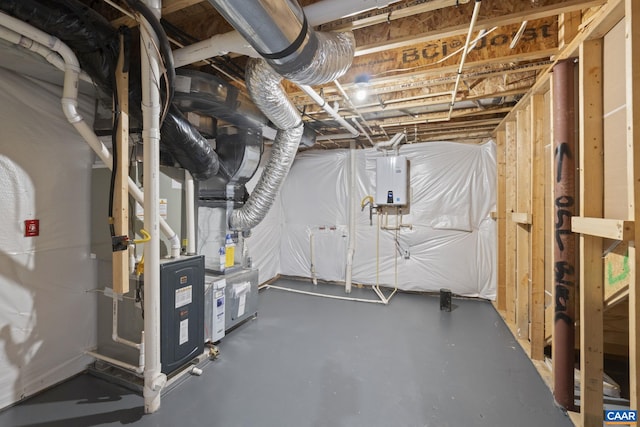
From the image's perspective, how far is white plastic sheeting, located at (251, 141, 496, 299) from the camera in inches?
152

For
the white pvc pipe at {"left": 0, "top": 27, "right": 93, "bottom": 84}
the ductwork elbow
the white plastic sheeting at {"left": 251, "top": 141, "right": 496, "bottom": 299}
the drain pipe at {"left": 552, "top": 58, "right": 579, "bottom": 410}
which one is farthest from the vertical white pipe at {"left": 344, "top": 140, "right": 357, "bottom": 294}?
the white pvc pipe at {"left": 0, "top": 27, "right": 93, "bottom": 84}

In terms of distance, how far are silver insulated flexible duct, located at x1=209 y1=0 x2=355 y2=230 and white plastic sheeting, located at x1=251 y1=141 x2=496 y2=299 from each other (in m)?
2.04

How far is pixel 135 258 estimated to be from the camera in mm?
2105

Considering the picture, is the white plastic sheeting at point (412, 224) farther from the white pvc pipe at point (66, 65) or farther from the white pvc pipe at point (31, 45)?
the white pvc pipe at point (31, 45)

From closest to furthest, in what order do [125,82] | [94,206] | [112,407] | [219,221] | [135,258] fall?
1. [125,82]
2. [112,407]
3. [135,258]
4. [94,206]
5. [219,221]

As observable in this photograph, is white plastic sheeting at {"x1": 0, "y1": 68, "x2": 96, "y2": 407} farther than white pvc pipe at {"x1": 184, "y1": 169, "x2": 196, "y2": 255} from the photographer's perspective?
No

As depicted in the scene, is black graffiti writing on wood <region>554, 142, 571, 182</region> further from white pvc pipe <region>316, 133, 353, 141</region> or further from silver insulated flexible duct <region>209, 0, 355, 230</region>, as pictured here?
white pvc pipe <region>316, 133, 353, 141</region>

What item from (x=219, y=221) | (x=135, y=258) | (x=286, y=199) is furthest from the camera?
(x=286, y=199)

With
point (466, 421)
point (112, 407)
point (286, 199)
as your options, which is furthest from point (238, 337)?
point (286, 199)

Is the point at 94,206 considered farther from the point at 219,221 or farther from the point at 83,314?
the point at 219,221

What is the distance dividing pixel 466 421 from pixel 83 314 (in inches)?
114

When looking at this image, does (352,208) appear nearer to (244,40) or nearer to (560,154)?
(560,154)

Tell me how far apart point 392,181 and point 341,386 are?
2.78 meters

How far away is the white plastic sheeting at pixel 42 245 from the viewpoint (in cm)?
182
